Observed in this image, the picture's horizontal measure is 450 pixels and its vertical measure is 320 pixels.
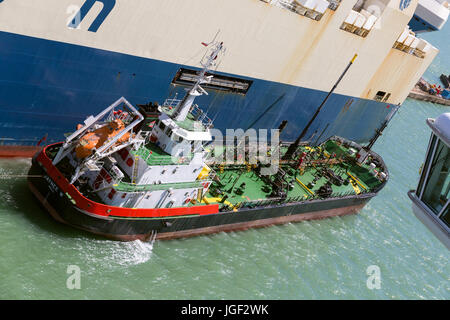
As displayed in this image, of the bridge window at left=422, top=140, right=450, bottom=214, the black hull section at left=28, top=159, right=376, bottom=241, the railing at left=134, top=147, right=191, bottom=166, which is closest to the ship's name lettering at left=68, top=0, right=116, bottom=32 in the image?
the railing at left=134, top=147, right=191, bottom=166

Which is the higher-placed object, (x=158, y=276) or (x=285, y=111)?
(x=285, y=111)

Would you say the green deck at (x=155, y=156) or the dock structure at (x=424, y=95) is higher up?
the dock structure at (x=424, y=95)

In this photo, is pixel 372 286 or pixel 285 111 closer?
pixel 372 286

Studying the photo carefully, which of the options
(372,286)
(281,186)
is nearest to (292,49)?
(281,186)

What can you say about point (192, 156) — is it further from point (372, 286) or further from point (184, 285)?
point (372, 286)

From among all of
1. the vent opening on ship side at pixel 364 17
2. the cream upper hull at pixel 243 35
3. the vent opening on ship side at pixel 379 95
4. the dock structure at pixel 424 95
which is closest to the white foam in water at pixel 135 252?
the cream upper hull at pixel 243 35

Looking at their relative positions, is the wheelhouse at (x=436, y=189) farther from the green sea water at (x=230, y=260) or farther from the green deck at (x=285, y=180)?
the green deck at (x=285, y=180)

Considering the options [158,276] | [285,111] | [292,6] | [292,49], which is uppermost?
[292,6]
